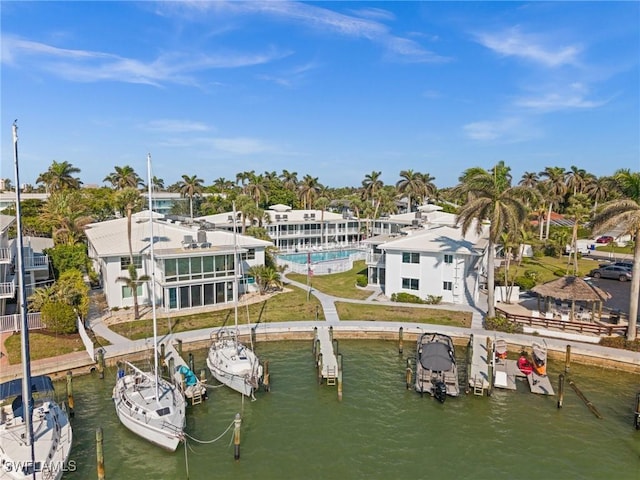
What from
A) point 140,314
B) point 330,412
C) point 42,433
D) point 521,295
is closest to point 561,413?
point 330,412

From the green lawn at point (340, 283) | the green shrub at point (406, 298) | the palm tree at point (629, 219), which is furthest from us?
the green lawn at point (340, 283)

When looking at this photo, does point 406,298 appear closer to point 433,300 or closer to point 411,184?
point 433,300

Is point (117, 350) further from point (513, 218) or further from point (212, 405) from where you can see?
point (513, 218)

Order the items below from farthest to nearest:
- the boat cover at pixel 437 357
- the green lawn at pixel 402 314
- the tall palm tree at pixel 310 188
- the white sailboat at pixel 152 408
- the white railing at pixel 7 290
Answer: the tall palm tree at pixel 310 188, the green lawn at pixel 402 314, the white railing at pixel 7 290, the boat cover at pixel 437 357, the white sailboat at pixel 152 408

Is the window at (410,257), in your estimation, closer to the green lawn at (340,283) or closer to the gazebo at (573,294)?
the green lawn at (340,283)

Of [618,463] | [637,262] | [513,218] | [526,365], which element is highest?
[513,218]

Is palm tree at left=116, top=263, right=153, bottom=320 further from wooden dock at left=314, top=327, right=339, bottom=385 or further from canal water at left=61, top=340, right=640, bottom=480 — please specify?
wooden dock at left=314, top=327, right=339, bottom=385

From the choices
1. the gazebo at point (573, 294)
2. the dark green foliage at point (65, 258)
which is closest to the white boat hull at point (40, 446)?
the dark green foliage at point (65, 258)

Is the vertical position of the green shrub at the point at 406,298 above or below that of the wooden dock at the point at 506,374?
above
